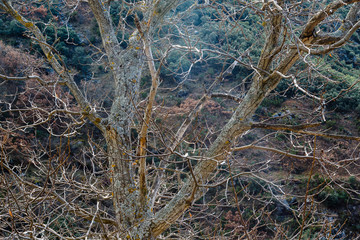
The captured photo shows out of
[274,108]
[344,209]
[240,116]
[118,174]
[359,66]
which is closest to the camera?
[240,116]

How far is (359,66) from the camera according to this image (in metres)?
11.2

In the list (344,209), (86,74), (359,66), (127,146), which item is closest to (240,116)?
(127,146)

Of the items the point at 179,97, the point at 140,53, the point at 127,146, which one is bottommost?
the point at 179,97

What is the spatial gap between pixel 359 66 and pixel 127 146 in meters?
12.3

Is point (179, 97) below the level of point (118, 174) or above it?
below

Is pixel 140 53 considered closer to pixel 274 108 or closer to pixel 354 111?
pixel 274 108

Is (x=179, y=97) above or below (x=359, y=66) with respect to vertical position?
above

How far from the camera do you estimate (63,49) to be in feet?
36.0

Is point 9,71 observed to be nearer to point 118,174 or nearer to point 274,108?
point 118,174

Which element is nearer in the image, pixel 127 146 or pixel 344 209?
pixel 127 146

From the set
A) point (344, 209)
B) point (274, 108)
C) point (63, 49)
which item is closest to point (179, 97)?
point (274, 108)

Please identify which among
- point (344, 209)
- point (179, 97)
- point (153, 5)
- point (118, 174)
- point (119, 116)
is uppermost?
point (153, 5)

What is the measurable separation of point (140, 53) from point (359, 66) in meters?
11.9

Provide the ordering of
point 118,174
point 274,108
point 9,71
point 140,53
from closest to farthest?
1. point 118,174
2. point 140,53
3. point 9,71
4. point 274,108
